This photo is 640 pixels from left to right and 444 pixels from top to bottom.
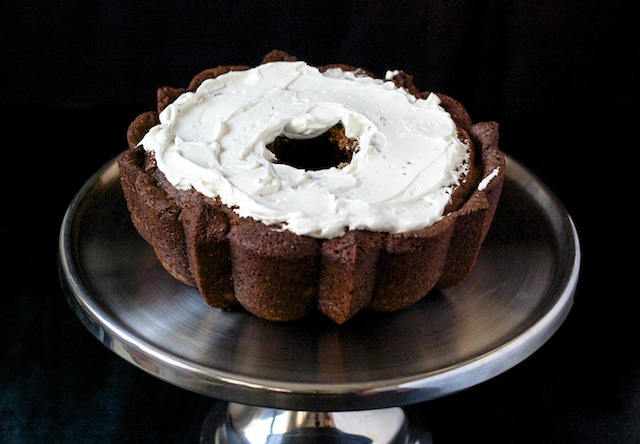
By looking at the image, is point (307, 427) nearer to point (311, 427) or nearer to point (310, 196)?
point (311, 427)

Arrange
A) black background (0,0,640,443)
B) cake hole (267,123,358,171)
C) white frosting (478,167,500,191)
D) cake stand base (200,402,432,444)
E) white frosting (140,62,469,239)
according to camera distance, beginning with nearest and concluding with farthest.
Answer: white frosting (140,62,469,239) → white frosting (478,167,500,191) → cake hole (267,123,358,171) → cake stand base (200,402,432,444) → black background (0,0,640,443)

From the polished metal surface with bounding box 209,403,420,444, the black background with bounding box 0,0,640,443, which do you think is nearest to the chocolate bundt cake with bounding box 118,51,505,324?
the polished metal surface with bounding box 209,403,420,444

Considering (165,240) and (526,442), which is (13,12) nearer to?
(165,240)

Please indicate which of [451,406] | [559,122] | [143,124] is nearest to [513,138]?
[559,122]

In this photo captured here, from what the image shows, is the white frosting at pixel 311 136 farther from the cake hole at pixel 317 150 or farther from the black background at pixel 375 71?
the black background at pixel 375 71

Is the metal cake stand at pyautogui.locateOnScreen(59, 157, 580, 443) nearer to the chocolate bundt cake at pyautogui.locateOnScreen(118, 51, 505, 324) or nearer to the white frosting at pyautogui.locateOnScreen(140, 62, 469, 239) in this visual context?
the chocolate bundt cake at pyautogui.locateOnScreen(118, 51, 505, 324)

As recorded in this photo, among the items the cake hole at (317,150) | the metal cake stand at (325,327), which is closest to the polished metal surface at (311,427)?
the metal cake stand at (325,327)
